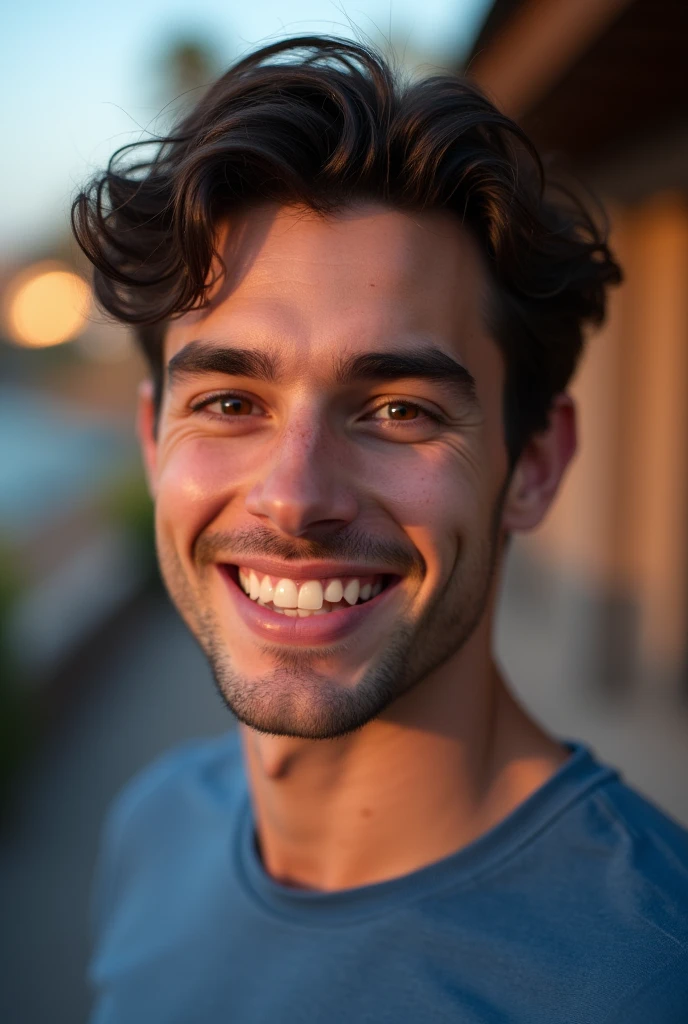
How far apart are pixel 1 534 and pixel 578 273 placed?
209 inches

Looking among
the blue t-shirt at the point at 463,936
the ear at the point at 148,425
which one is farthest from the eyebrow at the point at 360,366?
the blue t-shirt at the point at 463,936

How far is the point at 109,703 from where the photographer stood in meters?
8.06

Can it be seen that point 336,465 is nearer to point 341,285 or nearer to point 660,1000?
point 341,285

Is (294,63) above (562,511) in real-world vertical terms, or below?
above

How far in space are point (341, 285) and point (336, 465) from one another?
35 cm

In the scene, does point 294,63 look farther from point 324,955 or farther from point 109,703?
point 109,703

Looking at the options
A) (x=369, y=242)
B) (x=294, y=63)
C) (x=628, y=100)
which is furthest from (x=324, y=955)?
(x=628, y=100)

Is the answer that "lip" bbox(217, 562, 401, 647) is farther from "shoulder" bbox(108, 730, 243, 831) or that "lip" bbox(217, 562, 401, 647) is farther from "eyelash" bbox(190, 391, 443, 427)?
"shoulder" bbox(108, 730, 243, 831)

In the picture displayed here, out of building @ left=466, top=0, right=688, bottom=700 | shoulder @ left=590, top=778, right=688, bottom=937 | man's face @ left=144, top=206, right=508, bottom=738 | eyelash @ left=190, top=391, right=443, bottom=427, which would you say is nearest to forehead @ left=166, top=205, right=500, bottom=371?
man's face @ left=144, top=206, right=508, bottom=738

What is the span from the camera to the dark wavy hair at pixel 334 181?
1842mm

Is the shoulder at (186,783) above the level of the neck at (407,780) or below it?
below

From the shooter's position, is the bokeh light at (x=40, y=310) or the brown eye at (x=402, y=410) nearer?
the brown eye at (x=402, y=410)

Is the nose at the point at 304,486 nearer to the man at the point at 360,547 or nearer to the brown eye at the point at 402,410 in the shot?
the man at the point at 360,547

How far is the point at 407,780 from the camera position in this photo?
1931 millimetres
